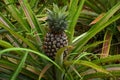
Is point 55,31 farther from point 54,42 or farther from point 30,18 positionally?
point 30,18

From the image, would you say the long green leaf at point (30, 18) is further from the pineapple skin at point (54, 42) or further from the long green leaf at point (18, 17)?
the pineapple skin at point (54, 42)

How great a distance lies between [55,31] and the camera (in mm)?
1650

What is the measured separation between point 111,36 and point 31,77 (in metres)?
0.79

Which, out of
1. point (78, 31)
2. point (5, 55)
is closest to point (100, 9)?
point (78, 31)

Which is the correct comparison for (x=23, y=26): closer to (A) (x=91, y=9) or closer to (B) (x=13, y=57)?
(B) (x=13, y=57)

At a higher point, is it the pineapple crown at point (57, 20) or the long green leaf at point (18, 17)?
the long green leaf at point (18, 17)

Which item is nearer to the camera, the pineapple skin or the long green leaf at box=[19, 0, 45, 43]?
the pineapple skin

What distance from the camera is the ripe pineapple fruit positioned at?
1623 mm

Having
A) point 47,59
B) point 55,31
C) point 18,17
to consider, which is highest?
point 18,17

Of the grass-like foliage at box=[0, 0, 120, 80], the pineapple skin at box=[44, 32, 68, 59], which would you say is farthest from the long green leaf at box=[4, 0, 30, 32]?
the pineapple skin at box=[44, 32, 68, 59]

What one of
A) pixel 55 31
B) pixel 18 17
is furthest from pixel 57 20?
pixel 18 17

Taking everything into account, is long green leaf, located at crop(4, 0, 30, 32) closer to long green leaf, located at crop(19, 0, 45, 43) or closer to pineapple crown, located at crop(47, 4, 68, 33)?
long green leaf, located at crop(19, 0, 45, 43)

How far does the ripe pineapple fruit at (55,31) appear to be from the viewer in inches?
63.9

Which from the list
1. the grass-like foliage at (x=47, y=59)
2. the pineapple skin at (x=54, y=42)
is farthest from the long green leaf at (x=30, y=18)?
the pineapple skin at (x=54, y=42)
